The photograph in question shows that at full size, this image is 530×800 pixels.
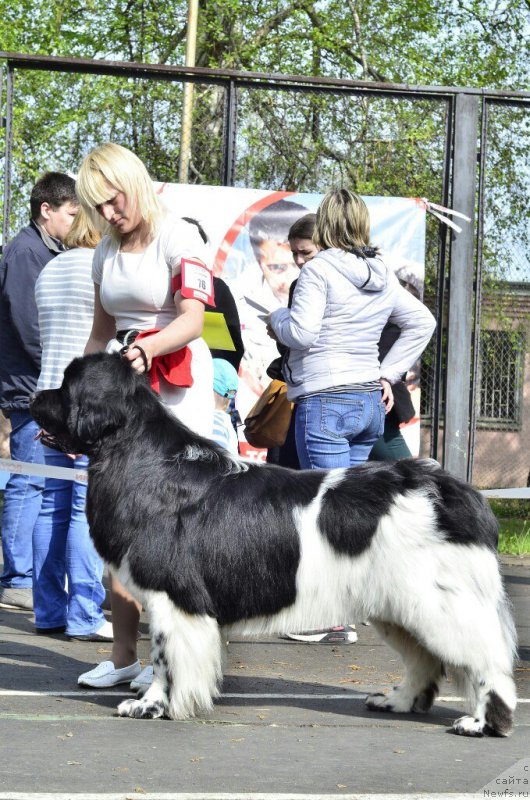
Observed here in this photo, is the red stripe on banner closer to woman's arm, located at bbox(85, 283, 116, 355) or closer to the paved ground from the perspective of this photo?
woman's arm, located at bbox(85, 283, 116, 355)

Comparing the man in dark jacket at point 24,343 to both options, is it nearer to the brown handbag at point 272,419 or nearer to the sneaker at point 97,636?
the sneaker at point 97,636

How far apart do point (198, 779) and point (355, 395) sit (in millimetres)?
2447

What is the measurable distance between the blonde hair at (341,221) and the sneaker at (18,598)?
9.82 ft

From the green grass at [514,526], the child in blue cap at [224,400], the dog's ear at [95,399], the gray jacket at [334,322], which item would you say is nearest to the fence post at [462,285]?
the green grass at [514,526]

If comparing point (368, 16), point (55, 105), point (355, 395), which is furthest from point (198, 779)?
point (368, 16)

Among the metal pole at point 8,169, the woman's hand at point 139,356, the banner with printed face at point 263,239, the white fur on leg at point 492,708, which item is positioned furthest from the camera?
the banner with printed face at point 263,239

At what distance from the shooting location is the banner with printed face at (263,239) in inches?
332

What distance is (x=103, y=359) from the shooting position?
4.12 m

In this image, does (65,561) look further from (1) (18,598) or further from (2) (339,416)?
(2) (339,416)

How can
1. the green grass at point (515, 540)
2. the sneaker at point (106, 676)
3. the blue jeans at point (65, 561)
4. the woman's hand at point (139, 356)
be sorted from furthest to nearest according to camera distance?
the green grass at point (515, 540), the blue jeans at point (65, 561), the sneaker at point (106, 676), the woman's hand at point (139, 356)

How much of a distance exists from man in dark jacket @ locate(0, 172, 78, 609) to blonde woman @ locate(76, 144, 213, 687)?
1.79m

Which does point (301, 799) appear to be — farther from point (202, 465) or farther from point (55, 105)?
point (55, 105)

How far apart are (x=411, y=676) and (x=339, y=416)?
146 cm

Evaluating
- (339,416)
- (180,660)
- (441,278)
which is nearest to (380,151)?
(441,278)
